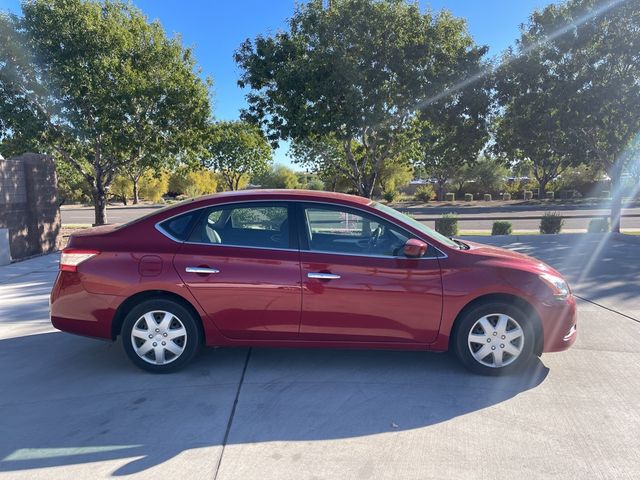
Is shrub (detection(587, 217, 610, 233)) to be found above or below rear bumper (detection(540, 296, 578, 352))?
above

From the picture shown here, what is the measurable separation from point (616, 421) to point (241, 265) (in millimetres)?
3049

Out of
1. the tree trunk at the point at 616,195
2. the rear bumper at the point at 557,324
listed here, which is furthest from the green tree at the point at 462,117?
the rear bumper at the point at 557,324

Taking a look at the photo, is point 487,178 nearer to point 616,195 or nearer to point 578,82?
point 616,195

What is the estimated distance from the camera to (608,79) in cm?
1281

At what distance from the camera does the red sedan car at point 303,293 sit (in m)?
4.04

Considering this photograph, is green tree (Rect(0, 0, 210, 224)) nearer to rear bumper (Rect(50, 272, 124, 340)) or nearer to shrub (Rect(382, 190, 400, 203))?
rear bumper (Rect(50, 272, 124, 340))

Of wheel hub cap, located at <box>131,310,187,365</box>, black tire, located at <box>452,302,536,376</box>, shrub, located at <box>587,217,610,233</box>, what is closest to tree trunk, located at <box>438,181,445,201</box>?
shrub, located at <box>587,217,610,233</box>

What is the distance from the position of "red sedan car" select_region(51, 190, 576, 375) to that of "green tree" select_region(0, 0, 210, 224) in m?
10.0

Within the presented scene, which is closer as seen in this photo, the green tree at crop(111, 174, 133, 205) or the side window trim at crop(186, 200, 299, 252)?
the side window trim at crop(186, 200, 299, 252)

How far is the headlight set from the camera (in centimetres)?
409

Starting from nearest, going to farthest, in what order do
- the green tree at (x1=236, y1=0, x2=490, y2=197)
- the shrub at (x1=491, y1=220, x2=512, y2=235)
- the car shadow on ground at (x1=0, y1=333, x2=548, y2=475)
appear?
1. the car shadow on ground at (x1=0, y1=333, x2=548, y2=475)
2. the green tree at (x1=236, y1=0, x2=490, y2=197)
3. the shrub at (x1=491, y1=220, x2=512, y2=235)

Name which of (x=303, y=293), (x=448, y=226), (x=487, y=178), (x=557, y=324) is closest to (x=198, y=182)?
(x=487, y=178)

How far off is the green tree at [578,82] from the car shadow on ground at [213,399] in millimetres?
11137

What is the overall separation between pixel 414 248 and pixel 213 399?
201 centimetres
